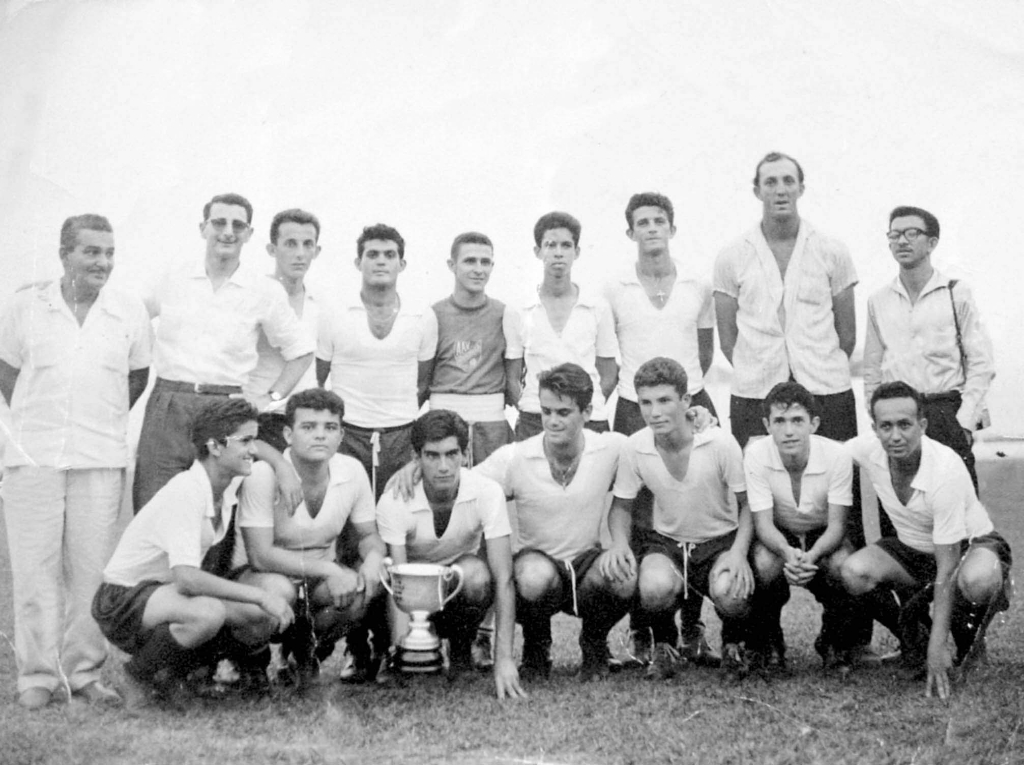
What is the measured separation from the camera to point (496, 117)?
4.62 metres

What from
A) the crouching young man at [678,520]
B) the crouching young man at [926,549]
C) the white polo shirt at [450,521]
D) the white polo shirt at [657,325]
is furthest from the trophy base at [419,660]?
the crouching young man at [926,549]

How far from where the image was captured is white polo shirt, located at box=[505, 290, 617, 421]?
416cm

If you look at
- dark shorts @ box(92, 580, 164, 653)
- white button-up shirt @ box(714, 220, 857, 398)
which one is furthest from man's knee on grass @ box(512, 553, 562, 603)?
dark shorts @ box(92, 580, 164, 653)

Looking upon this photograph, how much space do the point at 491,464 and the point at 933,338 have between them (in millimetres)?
1771

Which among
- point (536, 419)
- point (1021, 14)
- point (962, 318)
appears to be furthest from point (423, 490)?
point (1021, 14)

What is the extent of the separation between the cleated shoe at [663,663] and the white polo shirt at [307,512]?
114 centimetres

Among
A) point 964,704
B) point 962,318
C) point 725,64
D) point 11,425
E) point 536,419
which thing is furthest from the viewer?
point 725,64

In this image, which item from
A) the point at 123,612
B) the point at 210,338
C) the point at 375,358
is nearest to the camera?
the point at 123,612

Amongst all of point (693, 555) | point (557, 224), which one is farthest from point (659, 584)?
point (557, 224)

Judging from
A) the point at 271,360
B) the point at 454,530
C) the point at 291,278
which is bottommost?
the point at 454,530

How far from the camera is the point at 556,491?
12.5ft

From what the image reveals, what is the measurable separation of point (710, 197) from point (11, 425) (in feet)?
9.57

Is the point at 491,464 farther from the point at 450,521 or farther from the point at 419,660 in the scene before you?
the point at 419,660

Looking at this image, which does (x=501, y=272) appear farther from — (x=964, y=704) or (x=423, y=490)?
(x=964, y=704)
